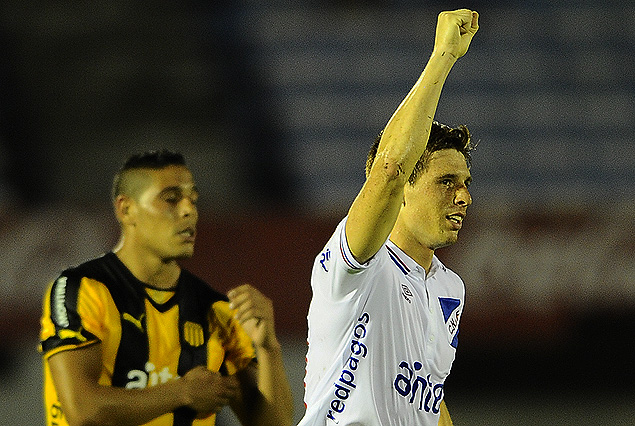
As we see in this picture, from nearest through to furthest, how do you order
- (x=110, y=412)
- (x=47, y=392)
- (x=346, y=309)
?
1. (x=346, y=309)
2. (x=110, y=412)
3. (x=47, y=392)

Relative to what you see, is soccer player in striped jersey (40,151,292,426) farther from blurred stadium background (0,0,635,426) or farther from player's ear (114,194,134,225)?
blurred stadium background (0,0,635,426)

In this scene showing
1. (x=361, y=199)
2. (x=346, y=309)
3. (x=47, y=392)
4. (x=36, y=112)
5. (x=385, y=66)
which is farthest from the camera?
(x=385, y=66)

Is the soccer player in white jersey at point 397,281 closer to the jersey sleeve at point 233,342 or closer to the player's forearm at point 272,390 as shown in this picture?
the player's forearm at point 272,390

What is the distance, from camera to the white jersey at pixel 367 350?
2268mm

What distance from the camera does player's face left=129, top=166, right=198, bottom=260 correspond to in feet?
9.99

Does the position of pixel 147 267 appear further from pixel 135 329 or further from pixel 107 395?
pixel 107 395

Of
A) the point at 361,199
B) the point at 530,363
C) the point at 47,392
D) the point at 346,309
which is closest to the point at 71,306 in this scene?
the point at 47,392

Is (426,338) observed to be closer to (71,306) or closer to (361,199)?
(361,199)

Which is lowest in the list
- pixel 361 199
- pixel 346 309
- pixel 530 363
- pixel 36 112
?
pixel 530 363

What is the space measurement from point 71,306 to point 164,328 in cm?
32

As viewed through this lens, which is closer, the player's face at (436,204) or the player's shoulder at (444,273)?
the player's face at (436,204)

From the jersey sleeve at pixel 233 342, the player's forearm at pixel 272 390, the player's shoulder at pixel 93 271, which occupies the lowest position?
the player's forearm at pixel 272 390

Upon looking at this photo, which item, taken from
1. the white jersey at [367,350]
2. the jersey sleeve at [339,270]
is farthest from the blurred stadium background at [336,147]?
the jersey sleeve at [339,270]

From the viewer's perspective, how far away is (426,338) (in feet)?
8.08
